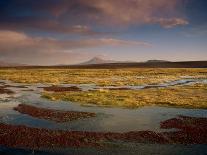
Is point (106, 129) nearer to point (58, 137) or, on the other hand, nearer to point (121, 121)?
point (121, 121)

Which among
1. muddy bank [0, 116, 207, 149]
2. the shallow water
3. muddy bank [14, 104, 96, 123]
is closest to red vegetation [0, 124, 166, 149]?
muddy bank [0, 116, 207, 149]

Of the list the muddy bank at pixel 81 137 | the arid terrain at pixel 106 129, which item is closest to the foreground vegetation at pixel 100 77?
the arid terrain at pixel 106 129

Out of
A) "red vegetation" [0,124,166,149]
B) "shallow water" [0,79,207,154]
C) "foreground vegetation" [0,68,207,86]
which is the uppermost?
"red vegetation" [0,124,166,149]

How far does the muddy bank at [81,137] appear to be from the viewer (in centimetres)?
1672

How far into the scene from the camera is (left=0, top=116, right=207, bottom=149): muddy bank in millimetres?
16719

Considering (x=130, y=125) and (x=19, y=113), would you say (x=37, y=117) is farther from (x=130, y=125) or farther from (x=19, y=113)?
(x=130, y=125)

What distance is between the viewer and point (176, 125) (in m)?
21.6

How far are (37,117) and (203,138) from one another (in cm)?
1368

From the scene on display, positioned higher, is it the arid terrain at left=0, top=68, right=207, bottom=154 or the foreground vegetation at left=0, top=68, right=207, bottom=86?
the arid terrain at left=0, top=68, right=207, bottom=154

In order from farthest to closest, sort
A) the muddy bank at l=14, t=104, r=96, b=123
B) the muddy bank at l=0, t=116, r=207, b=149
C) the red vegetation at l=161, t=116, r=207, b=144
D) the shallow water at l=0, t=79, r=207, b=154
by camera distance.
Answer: the muddy bank at l=14, t=104, r=96, b=123 → the red vegetation at l=161, t=116, r=207, b=144 → the muddy bank at l=0, t=116, r=207, b=149 → the shallow water at l=0, t=79, r=207, b=154

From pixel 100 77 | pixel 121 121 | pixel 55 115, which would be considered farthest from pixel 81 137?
pixel 100 77

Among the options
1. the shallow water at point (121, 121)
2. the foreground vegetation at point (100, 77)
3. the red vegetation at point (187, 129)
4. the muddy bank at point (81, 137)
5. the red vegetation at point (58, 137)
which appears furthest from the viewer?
the foreground vegetation at point (100, 77)

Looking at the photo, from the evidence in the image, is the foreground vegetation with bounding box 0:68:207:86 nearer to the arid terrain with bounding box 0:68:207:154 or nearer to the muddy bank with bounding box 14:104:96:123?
the arid terrain with bounding box 0:68:207:154

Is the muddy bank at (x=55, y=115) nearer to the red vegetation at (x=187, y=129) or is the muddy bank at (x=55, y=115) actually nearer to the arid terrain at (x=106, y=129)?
the arid terrain at (x=106, y=129)
